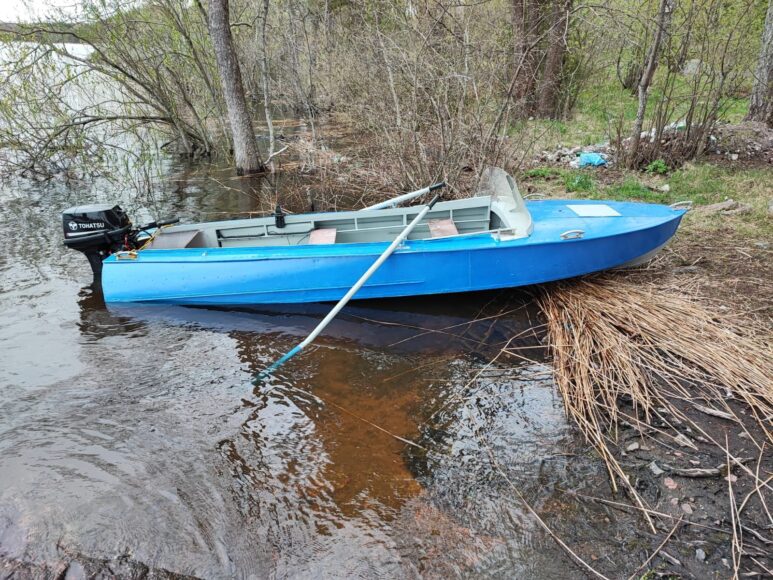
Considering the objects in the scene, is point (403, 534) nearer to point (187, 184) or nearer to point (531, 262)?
point (531, 262)

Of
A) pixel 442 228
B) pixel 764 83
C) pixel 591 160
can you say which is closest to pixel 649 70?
pixel 591 160

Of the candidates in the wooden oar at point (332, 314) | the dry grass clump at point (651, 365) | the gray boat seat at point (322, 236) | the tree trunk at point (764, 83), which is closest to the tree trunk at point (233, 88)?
the gray boat seat at point (322, 236)

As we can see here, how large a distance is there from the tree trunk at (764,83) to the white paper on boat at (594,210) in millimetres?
5626

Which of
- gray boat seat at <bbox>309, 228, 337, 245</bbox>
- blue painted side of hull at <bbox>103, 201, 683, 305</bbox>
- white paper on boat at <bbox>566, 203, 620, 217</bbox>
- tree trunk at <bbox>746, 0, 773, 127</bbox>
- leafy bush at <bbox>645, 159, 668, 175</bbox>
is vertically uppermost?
tree trunk at <bbox>746, 0, 773, 127</bbox>

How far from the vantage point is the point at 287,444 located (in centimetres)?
387

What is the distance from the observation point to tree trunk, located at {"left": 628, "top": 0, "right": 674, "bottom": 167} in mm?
7523

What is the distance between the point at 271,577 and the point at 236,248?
12.2 feet

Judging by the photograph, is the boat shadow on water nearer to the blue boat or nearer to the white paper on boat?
the blue boat

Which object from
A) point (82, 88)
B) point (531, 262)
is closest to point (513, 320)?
point (531, 262)

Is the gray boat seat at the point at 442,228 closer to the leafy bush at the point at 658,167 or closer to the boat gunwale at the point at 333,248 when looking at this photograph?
the boat gunwale at the point at 333,248

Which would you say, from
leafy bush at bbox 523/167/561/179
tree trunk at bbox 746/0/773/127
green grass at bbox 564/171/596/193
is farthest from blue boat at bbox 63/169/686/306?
tree trunk at bbox 746/0/773/127

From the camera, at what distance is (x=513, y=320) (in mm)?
5406

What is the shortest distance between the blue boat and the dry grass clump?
584 mm

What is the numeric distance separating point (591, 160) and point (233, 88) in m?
7.32
